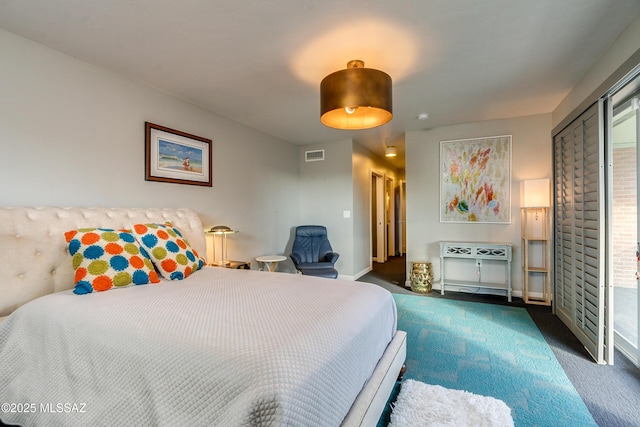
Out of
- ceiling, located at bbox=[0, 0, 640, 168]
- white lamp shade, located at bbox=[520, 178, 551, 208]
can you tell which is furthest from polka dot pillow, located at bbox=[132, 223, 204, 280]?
white lamp shade, located at bbox=[520, 178, 551, 208]

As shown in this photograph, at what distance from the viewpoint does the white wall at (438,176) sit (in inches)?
148

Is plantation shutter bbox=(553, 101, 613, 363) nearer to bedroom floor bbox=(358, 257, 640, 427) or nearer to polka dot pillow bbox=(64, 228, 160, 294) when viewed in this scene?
bedroom floor bbox=(358, 257, 640, 427)

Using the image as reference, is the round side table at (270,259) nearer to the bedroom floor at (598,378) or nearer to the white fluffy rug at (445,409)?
the white fluffy rug at (445,409)

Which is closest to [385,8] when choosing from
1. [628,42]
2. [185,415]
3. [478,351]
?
[628,42]

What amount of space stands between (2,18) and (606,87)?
406 centimetres

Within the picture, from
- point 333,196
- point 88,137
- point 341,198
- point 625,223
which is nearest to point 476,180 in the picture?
point 625,223

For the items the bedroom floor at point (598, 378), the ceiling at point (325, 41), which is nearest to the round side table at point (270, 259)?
the ceiling at point (325, 41)

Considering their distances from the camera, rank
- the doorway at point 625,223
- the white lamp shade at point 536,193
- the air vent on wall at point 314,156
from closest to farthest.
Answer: the doorway at point 625,223
the white lamp shade at point 536,193
the air vent on wall at point 314,156

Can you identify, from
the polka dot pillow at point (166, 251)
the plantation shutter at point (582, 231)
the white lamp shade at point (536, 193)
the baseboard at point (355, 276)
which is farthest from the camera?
the baseboard at point (355, 276)

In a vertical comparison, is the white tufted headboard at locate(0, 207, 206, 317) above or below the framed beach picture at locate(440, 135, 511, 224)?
below

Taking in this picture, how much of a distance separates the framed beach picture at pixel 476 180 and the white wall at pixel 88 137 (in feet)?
9.78

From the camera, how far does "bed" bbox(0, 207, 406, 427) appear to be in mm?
927

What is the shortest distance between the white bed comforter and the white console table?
101 inches

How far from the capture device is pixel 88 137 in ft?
7.63
